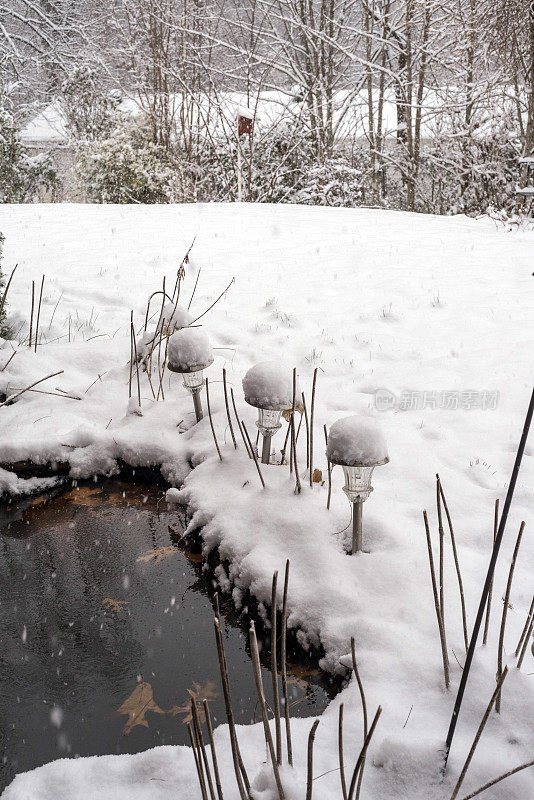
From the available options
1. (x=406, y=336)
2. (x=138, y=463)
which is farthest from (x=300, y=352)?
(x=138, y=463)

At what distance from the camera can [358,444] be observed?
180 cm

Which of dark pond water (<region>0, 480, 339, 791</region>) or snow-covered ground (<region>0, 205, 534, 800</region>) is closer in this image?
snow-covered ground (<region>0, 205, 534, 800</region>)

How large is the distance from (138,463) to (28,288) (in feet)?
7.41

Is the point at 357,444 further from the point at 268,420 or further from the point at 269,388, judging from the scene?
the point at 268,420

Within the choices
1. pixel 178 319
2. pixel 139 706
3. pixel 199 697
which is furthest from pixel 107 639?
pixel 178 319

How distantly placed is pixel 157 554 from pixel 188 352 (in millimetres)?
856

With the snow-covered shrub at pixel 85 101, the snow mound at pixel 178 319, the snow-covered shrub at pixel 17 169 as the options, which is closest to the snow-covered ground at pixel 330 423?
the snow mound at pixel 178 319

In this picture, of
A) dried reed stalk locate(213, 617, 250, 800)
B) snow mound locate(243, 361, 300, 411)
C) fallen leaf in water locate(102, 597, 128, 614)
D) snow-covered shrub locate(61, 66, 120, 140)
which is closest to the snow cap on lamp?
snow mound locate(243, 361, 300, 411)

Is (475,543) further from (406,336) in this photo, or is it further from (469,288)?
(469,288)

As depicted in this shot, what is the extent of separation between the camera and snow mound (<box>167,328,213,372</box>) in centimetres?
257

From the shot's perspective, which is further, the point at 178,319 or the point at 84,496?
the point at 178,319

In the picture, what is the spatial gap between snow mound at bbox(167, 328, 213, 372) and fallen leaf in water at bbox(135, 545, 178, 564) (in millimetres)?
761

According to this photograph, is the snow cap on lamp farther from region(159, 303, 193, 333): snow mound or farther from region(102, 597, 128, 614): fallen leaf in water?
region(159, 303, 193, 333): snow mound

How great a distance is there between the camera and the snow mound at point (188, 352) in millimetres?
2566
